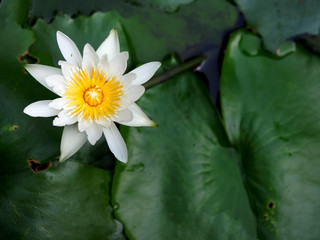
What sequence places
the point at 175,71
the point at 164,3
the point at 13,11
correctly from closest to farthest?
the point at 13,11, the point at 175,71, the point at 164,3

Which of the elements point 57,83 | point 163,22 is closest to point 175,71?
point 163,22

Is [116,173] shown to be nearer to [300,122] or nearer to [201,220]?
[201,220]

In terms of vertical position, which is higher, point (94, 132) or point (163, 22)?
point (163, 22)

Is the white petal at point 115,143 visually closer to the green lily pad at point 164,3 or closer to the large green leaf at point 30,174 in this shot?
the large green leaf at point 30,174

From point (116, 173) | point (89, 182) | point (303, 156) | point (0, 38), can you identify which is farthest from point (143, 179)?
point (0, 38)

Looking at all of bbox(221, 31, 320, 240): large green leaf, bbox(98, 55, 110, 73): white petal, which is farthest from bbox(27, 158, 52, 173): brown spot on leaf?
bbox(221, 31, 320, 240): large green leaf

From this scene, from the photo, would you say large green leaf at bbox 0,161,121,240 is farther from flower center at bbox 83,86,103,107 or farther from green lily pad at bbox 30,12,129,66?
green lily pad at bbox 30,12,129,66

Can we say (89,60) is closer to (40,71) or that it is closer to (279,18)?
(40,71)
